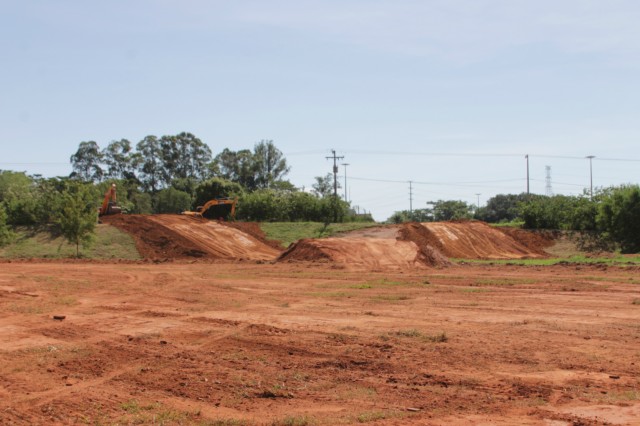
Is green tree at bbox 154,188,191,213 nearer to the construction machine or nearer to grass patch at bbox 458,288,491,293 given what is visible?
the construction machine

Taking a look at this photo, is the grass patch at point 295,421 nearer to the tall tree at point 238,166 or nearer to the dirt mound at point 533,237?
the dirt mound at point 533,237

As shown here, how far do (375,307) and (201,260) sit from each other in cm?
2299

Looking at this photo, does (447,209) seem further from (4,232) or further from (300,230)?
(4,232)

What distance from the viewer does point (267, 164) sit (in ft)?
365

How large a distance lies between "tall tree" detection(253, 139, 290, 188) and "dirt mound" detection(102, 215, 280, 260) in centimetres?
6188

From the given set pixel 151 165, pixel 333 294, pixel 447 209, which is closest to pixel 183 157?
pixel 151 165

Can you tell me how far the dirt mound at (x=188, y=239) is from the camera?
134 feet

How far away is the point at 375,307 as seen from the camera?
56.1 ft

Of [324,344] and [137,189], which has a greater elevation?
[137,189]

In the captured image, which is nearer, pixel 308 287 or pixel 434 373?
pixel 434 373

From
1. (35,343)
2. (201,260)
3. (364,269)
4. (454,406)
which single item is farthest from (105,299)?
(201,260)

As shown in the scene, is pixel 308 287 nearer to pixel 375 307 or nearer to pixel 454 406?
pixel 375 307

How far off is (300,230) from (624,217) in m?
25.2

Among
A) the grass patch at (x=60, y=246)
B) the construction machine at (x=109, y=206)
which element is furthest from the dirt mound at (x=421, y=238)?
the construction machine at (x=109, y=206)
